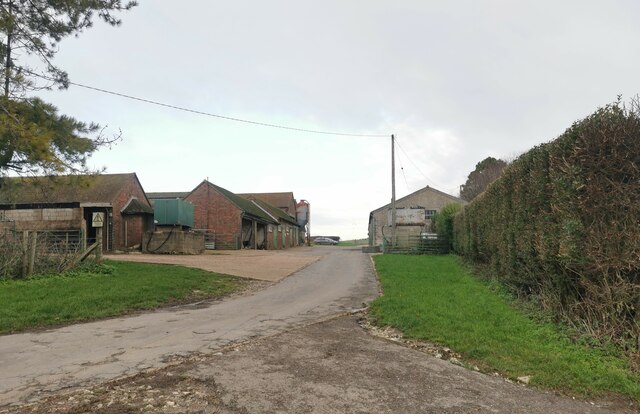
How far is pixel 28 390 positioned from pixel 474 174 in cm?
6205

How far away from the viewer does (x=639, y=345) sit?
19.2 ft

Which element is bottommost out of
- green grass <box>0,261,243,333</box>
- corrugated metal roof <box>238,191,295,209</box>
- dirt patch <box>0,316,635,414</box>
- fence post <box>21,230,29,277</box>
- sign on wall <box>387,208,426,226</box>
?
dirt patch <box>0,316,635,414</box>

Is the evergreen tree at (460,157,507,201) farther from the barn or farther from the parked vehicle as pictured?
the barn

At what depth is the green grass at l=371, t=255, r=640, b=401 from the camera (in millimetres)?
5048

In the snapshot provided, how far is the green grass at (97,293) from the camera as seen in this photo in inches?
346

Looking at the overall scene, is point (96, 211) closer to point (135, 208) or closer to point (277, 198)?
point (135, 208)

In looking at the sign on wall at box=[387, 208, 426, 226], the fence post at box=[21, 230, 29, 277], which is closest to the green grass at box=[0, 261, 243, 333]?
the fence post at box=[21, 230, 29, 277]

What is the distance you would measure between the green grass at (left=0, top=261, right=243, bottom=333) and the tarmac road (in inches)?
29.6

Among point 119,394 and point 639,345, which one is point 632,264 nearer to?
point 639,345

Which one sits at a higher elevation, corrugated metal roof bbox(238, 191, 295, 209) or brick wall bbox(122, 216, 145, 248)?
corrugated metal roof bbox(238, 191, 295, 209)

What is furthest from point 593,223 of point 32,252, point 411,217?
point 411,217

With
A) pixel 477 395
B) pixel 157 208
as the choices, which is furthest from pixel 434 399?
pixel 157 208

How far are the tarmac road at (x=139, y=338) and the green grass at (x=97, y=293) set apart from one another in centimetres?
75

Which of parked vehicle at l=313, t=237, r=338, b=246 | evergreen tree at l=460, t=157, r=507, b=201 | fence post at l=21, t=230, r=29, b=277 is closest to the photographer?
fence post at l=21, t=230, r=29, b=277
